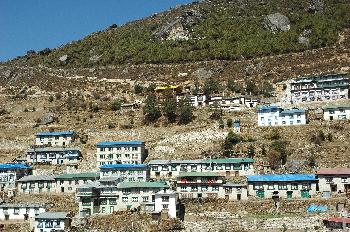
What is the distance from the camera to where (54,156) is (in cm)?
7112

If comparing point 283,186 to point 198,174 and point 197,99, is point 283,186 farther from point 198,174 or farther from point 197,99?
point 197,99

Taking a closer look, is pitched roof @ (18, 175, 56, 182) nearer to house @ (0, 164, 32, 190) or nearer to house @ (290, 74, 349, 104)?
house @ (0, 164, 32, 190)

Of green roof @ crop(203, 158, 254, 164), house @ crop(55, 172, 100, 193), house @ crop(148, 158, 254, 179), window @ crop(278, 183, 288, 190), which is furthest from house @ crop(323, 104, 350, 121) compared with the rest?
house @ crop(55, 172, 100, 193)

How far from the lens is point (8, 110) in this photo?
9575cm

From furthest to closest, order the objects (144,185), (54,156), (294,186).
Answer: (54,156), (144,185), (294,186)

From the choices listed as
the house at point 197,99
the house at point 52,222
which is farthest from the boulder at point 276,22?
the house at point 52,222

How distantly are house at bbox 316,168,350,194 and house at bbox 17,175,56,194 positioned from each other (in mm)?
29827

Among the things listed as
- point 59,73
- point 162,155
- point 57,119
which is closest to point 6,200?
point 162,155

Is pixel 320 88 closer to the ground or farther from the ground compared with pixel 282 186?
farther from the ground

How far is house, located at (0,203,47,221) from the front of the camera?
5619 cm

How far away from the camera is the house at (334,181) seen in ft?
180

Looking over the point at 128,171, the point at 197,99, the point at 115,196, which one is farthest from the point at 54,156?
the point at 197,99

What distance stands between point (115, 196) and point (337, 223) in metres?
22.4

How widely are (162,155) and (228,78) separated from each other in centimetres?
3970
